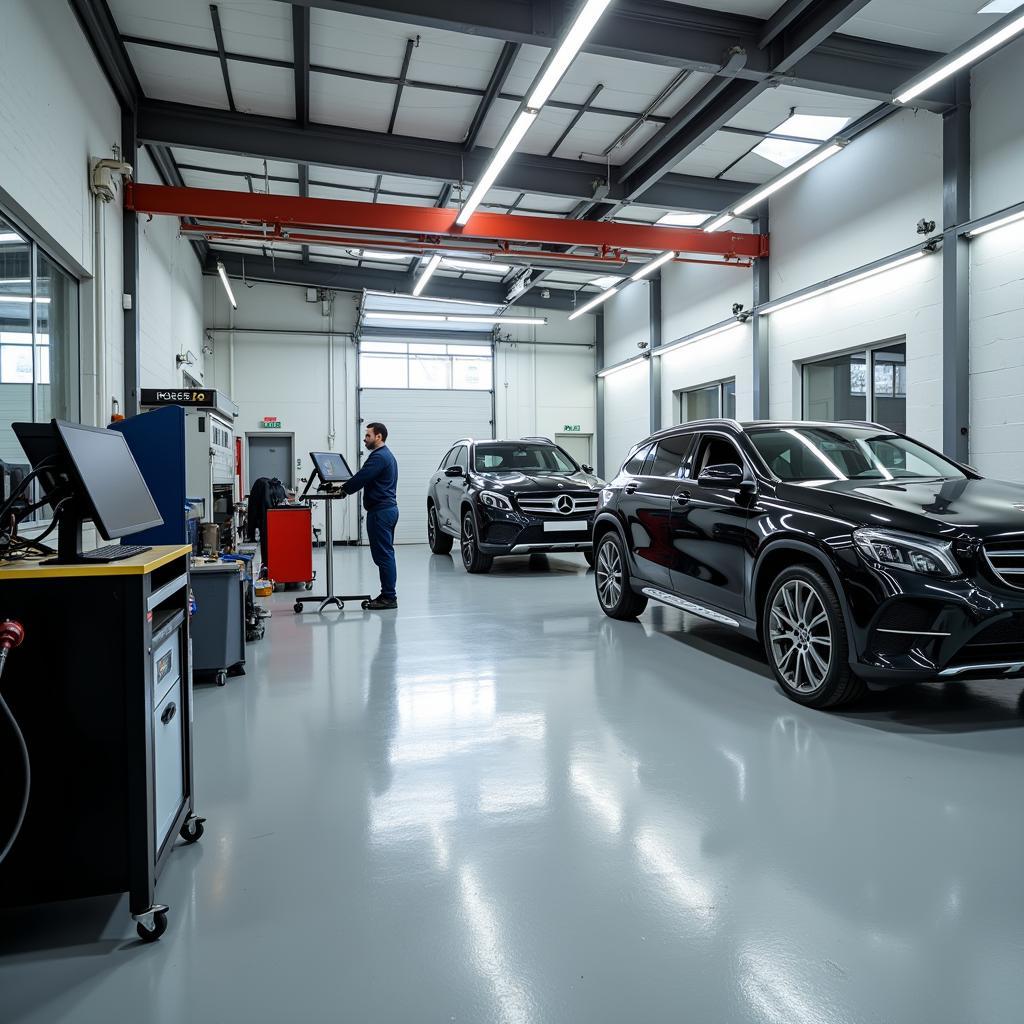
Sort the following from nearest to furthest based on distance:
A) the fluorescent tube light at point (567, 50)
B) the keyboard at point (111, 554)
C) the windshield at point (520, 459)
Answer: the keyboard at point (111, 554) < the fluorescent tube light at point (567, 50) < the windshield at point (520, 459)

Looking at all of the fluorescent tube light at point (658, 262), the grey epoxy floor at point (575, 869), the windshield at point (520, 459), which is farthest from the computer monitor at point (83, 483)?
the fluorescent tube light at point (658, 262)

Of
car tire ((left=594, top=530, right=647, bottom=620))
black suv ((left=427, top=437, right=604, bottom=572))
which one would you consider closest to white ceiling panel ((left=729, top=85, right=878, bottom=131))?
black suv ((left=427, top=437, right=604, bottom=572))

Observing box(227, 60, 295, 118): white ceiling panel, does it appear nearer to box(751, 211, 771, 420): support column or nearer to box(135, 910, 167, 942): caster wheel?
box(751, 211, 771, 420): support column

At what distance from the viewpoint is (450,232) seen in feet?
31.1

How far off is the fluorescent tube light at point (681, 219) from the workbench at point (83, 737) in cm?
1027

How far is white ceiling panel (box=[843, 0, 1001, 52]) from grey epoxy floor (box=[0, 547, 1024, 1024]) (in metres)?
5.57

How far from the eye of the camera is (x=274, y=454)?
14.9 meters

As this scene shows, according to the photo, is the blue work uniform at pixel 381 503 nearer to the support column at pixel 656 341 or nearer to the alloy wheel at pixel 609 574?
the alloy wheel at pixel 609 574

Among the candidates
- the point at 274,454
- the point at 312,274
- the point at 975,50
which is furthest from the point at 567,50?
the point at 274,454

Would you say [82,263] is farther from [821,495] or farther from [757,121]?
[757,121]

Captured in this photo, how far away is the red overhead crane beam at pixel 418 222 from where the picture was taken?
8.18 meters

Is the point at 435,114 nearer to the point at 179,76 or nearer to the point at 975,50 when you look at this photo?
the point at 179,76

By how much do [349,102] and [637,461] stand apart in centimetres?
505

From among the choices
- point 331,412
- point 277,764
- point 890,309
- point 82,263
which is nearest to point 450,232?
point 82,263
